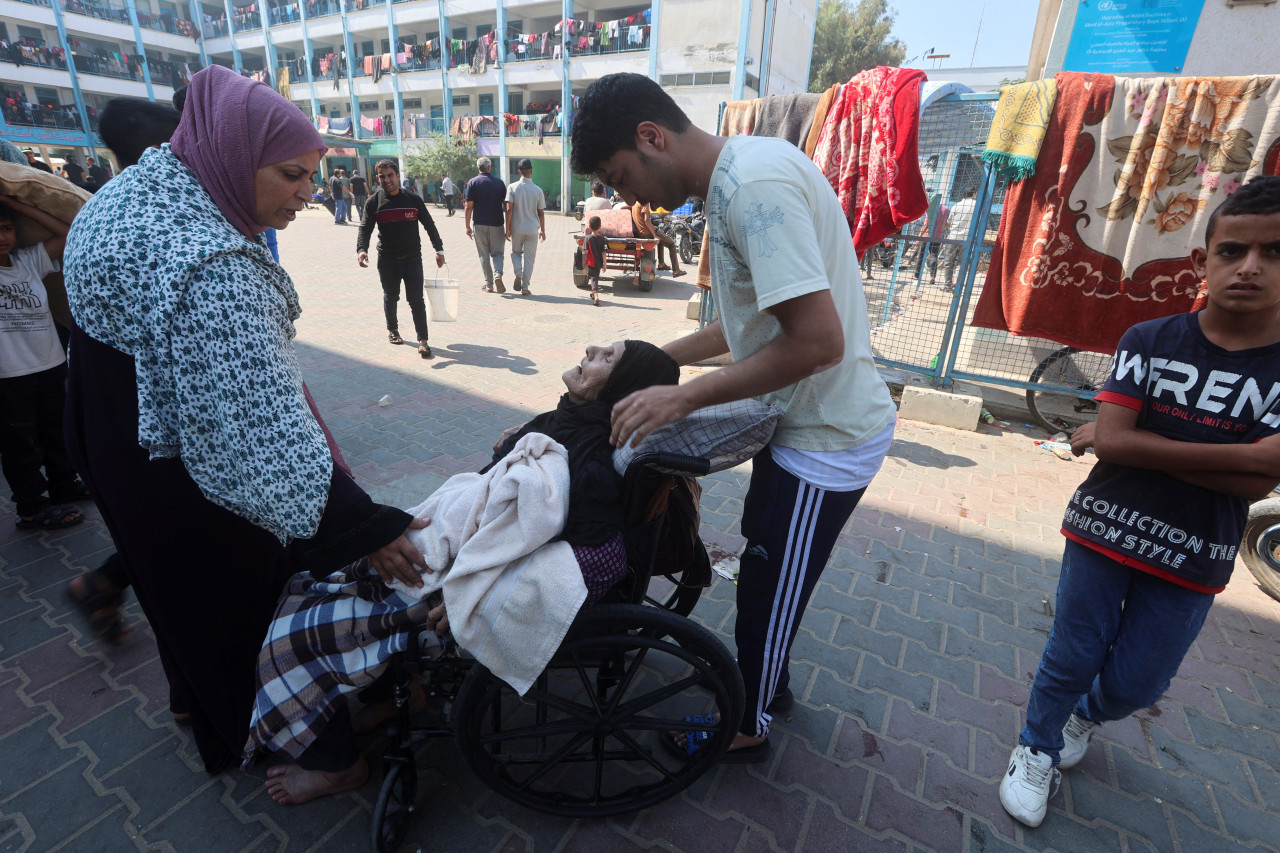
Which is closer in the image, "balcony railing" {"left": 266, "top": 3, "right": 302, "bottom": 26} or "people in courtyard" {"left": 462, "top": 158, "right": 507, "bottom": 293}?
"people in courtyard" {"left": 462, "top": 158, "right": 507, "bottom": 293}

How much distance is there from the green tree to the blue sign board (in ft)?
133

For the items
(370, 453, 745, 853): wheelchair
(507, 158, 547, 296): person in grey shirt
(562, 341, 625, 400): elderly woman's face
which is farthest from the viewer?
(507, 158, 547, 296): person in grey shirt

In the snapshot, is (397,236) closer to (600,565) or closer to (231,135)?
(231,135)

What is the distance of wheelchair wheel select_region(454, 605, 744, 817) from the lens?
5.58 ft

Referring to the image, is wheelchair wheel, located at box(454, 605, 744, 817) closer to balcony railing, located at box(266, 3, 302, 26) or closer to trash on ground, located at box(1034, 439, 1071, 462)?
trash on ground, located at box(1034, 439, 1071, 462)

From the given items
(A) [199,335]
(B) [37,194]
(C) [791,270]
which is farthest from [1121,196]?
(B) [37,194]

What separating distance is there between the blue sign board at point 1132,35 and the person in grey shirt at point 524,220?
6.61m

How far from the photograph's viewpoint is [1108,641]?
1.87m

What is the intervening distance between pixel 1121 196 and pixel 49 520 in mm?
7172

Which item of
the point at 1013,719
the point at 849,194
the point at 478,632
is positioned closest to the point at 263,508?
the point at 478,632

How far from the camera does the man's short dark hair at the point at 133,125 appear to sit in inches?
115

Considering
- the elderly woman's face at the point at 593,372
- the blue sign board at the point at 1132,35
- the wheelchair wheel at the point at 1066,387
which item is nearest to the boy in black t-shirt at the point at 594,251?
the wheelchair wheel at the point at 1066,387

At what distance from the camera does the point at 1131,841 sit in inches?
77.1

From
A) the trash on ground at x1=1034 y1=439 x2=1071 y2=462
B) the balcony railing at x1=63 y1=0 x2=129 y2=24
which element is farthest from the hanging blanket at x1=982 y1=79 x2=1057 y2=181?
the balcony railing at x1=63 y1=0 x2=129 y2=24
